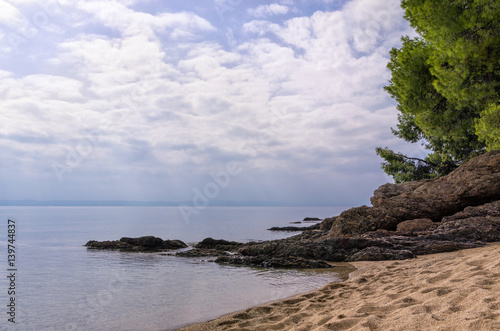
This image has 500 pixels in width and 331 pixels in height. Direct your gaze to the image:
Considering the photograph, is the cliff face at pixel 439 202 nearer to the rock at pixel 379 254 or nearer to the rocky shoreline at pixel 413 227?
the rocky shoreline at pixel 413 227

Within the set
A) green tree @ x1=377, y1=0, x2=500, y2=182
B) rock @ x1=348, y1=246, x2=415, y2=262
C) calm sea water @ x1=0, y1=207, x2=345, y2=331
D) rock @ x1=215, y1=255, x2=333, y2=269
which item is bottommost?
calm sea water @ x1=0, y1=207, x2=345, y2=331

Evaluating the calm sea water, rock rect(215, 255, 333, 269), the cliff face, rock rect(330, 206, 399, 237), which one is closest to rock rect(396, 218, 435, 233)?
the cliff face

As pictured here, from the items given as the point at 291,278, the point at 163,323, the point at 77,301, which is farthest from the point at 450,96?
the point at 77,301

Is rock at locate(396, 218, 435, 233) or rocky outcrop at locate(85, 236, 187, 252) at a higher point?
rock at locate(396, 218, 435, 233)

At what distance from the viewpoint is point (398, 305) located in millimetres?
5211

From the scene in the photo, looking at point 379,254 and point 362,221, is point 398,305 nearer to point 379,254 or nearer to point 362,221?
point 379,254

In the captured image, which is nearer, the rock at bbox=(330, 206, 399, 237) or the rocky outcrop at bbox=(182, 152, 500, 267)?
the rocky outcrop at bbox=(182, 152, 500, 267)

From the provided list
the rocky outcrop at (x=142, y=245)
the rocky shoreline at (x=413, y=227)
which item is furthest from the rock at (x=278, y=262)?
the rocky outcrop at (x=142, y=245)

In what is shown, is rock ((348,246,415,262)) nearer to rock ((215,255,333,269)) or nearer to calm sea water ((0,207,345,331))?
rock ((215,255,333,269))

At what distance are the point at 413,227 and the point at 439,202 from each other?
2.08 metres

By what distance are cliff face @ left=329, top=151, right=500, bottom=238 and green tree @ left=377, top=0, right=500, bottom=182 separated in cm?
169

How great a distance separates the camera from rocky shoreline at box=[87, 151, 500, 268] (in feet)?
39.0

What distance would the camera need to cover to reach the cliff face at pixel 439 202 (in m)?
14.8

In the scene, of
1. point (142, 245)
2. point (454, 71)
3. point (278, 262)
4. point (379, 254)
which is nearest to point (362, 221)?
point (379, 254)
